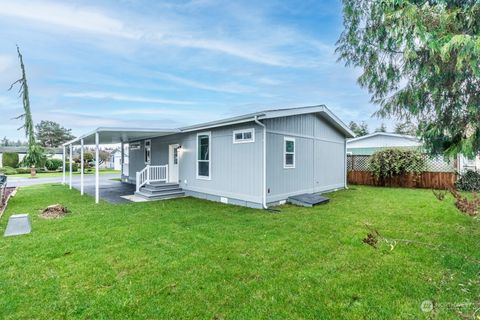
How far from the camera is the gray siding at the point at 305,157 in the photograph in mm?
8654

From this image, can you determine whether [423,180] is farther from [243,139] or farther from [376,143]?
[243,139]

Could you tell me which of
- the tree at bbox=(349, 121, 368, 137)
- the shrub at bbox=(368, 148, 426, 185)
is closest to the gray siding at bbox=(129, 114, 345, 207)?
the shrub at bbox=(368, 148, 426, 185)

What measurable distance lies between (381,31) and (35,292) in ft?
18.9

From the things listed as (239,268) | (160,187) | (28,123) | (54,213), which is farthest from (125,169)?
(239,268)

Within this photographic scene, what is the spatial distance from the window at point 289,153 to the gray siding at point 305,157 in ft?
0.48

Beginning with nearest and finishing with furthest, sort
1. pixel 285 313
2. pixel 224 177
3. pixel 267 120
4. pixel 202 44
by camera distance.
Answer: pixel 285 313 < pixel 267 120 < pixel 224 177 < pixel 202 44

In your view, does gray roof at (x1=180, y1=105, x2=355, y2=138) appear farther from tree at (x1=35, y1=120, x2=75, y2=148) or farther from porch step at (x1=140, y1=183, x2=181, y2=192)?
tree at (x1=35, y1=120, x2=75, y2=148)

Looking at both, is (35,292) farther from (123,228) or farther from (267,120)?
(267,120)

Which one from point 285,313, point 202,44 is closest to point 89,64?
point 202,44

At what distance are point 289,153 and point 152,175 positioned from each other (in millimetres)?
6251

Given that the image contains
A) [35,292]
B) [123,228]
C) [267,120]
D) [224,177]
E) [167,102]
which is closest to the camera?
[35,292]

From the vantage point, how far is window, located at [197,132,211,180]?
1018 cm

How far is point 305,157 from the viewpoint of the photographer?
1038 cm

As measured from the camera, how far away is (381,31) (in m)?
3.68
